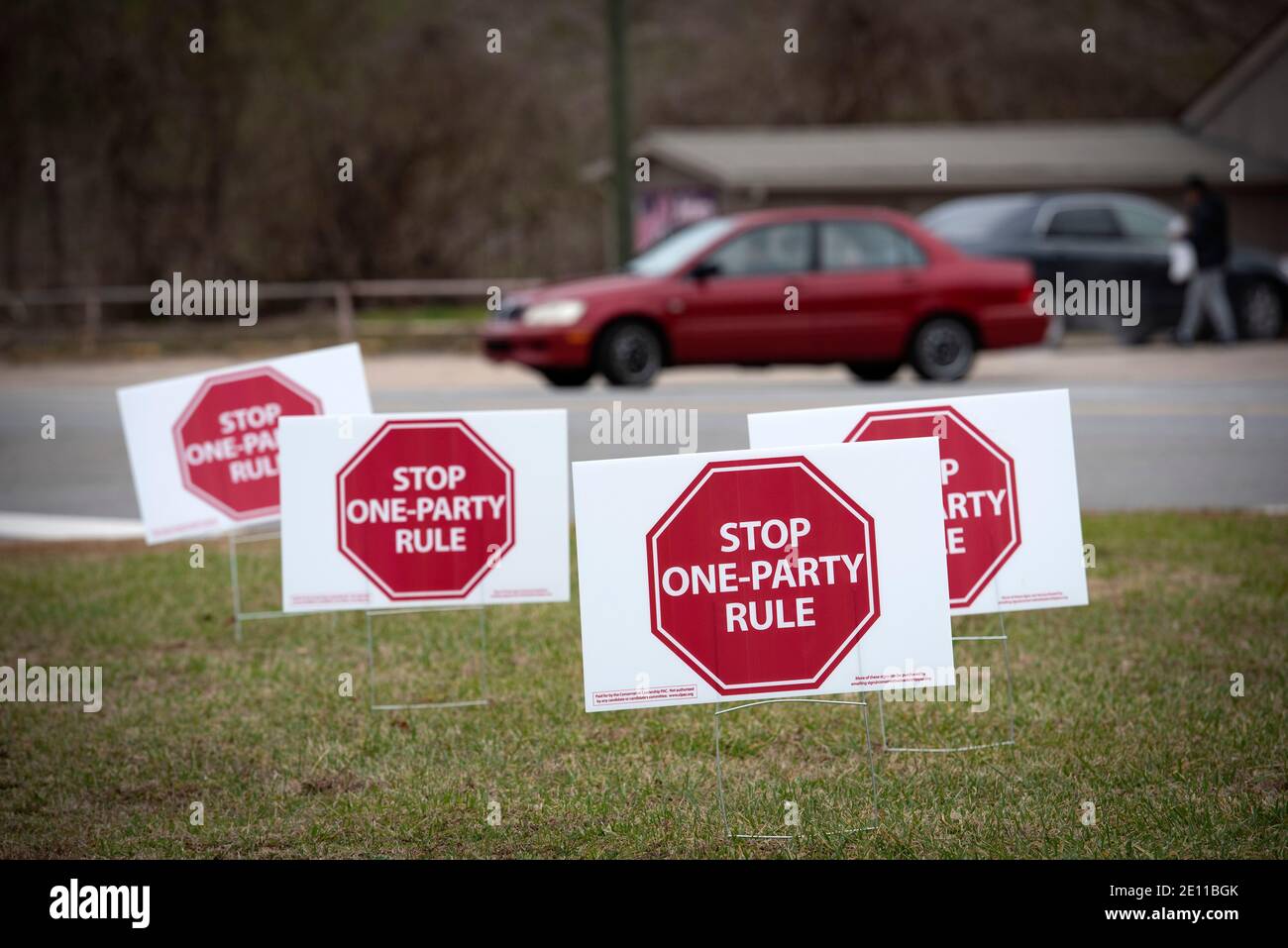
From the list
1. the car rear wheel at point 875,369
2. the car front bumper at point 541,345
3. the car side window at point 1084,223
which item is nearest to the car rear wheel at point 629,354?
the car front bumper at point 541,345

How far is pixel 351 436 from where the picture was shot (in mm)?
6074

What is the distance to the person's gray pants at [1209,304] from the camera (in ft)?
72.9

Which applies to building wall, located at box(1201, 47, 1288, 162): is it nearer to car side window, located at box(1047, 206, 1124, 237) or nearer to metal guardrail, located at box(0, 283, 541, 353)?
car side window, located at box(1047, 206, 1124, 237)

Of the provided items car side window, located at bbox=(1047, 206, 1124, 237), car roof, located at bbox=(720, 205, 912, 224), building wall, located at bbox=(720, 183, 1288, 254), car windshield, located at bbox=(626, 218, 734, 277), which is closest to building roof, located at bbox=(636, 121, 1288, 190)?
building wall, located at bbox=(720, 183, 1288, 254)

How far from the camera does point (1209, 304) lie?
22.6 metres

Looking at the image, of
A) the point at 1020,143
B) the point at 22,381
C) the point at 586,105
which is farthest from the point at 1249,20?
the point at 22,381

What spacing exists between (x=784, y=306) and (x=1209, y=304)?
796cm

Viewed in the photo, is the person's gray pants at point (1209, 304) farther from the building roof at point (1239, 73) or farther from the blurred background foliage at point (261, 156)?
the blurred background foliage at point (261, 156)

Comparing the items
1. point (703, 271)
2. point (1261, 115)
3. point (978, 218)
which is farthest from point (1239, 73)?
point (703, 271)

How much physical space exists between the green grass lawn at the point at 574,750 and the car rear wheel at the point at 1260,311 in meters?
16.9

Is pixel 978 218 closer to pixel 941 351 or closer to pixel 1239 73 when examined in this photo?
pixel 941 351
